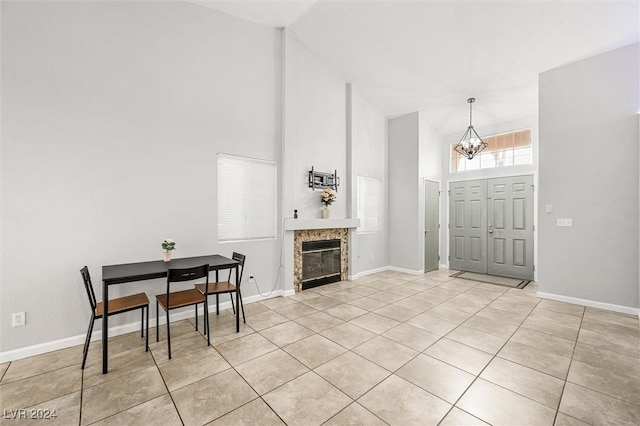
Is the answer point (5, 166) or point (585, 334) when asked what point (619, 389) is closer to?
point (585, 334)

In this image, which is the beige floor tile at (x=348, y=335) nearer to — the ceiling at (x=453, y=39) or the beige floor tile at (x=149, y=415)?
the beige floor tile at (x=149, y=415)

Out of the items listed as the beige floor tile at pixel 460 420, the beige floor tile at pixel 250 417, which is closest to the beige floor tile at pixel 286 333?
the beige floor tile at pixel 250 417

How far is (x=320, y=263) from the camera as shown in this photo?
17.1ft

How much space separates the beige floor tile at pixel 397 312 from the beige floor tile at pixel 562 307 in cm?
205

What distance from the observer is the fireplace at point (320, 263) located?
16.3 feet

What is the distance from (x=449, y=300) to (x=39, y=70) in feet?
19.3

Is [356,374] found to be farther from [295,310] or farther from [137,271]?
[137,271]

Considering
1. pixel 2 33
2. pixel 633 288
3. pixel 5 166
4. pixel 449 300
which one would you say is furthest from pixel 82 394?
pixel 633 288

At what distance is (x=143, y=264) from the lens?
3.08 m

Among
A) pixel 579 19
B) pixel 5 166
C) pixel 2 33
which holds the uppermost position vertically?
pixel 579 19

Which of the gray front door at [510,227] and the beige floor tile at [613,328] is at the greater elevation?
the gray front door at [510,227]

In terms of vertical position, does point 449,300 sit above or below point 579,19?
below

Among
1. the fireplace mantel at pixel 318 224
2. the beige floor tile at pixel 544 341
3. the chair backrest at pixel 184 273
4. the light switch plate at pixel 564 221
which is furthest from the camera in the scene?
the fireplace mantel at pixel 318 224

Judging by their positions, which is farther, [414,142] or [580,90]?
[414,142]
